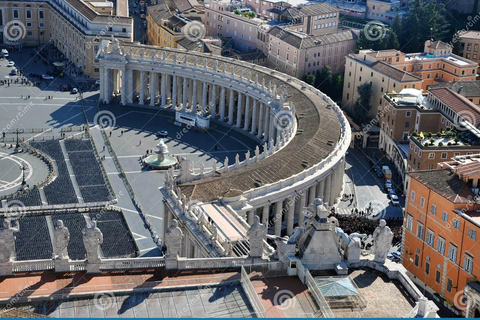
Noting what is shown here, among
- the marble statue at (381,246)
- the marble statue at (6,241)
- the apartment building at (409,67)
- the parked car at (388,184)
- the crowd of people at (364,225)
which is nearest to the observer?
the marble statue at (6,241)

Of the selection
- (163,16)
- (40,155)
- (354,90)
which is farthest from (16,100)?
(354,90)

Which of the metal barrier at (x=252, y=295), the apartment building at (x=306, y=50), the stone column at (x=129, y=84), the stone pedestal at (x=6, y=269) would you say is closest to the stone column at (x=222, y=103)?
the stone column at (x=129, y=84)

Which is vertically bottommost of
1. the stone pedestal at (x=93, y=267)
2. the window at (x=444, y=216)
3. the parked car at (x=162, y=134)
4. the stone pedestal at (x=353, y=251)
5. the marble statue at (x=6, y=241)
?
the parked car at (x=162, y=134)

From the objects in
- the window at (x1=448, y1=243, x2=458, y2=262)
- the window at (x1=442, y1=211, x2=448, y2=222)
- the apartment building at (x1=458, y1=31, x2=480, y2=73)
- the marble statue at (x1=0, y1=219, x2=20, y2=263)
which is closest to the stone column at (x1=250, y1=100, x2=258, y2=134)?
the apartment building at (x1=458, y1=31, x2=480, y2=73)

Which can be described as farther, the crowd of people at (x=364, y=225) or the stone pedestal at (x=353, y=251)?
the crowd of people at (x=364, y=225)

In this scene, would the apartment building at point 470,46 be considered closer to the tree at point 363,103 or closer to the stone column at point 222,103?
the tree at point 363,103

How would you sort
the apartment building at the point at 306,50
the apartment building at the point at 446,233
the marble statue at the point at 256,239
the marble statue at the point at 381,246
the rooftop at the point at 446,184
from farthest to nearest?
the apartment building at the point at 306,50
the rooftop at the point at 446,184
the apartment building at the point at 446,233
the marble statue at the point at 256,239
the marble statue at the point at 381,246

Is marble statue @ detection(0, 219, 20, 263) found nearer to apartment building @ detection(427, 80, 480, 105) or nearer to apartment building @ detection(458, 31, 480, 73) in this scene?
apartment building @ detection(427, 80, 480, 105)

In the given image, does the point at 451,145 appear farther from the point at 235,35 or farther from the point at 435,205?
the point at 235,35
